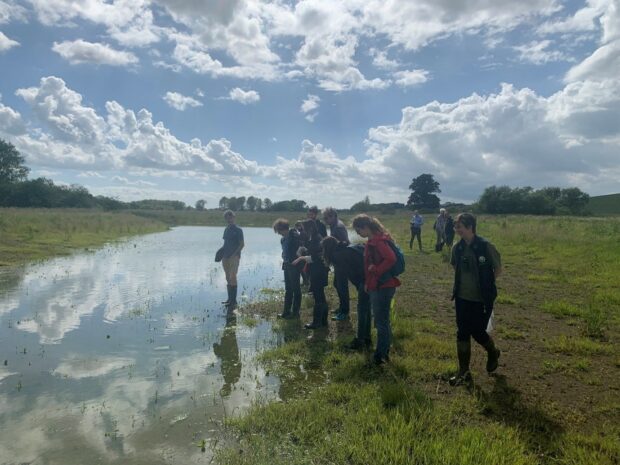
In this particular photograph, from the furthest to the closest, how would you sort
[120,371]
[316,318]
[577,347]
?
[316,318] → [577,347] → [120,371]

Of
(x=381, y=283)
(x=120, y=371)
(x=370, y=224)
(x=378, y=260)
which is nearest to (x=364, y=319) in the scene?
(x=381, y=283)

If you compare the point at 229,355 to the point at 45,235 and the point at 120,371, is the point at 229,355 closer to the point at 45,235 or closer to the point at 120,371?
the point at 120,371

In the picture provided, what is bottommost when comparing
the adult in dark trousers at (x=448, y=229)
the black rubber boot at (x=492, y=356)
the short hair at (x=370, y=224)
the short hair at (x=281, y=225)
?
the black rubber boot at (x=492, y=356)

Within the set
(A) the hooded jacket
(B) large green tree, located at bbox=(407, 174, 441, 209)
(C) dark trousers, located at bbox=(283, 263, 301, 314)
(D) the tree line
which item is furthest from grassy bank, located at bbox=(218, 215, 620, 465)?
(B) large green tree, located at bbox=(407, 174, 441, 209)

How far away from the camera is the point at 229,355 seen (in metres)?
6.86

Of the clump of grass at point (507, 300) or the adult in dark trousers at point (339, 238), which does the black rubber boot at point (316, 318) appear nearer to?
the adult in dark trousers at point (339, 238)

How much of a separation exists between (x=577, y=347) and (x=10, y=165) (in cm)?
9536

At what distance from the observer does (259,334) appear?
8.09m

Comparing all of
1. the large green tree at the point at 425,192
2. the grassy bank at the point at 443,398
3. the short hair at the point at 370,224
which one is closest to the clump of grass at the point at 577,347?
the grassy bank at the point at 443,398

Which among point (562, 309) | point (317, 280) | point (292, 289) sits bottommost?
point (562, 309)

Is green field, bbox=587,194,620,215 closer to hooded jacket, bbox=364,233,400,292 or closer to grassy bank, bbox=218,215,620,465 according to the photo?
grassy bank, bbox=218,215,620,465

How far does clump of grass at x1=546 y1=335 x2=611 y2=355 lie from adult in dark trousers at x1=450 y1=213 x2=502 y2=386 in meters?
1.90

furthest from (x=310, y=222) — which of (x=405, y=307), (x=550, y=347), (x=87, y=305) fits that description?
(x=87, y=305)

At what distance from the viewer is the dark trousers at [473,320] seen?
5488 millimetres
